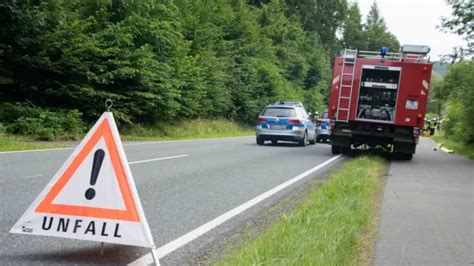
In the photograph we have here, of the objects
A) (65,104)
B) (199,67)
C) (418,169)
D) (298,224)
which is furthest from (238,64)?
(298,224)

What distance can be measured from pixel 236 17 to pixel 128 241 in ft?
121

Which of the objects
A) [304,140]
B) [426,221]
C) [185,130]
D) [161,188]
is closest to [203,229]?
[161,188]

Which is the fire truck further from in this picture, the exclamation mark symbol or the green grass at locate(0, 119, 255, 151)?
the exclamation mark symbol

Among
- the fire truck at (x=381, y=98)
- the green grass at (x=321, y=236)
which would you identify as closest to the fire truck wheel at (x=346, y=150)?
the fire truck at (x=381, y=98)

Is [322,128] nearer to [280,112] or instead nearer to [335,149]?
[280,112]

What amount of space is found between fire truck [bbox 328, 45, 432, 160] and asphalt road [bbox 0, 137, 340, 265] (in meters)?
2.16

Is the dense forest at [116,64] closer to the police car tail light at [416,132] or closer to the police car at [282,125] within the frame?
the police car at [282,125]

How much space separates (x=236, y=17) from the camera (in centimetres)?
4006

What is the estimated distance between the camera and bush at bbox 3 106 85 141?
55.1ft

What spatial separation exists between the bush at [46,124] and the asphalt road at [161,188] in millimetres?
3571

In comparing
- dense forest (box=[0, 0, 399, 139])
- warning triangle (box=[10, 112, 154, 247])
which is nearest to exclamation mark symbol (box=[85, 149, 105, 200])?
warning triangle (box=[10, 112, 154, 247])

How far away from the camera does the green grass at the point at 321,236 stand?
15.6ft

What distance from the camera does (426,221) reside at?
719cm

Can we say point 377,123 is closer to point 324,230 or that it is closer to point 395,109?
point 395,109
